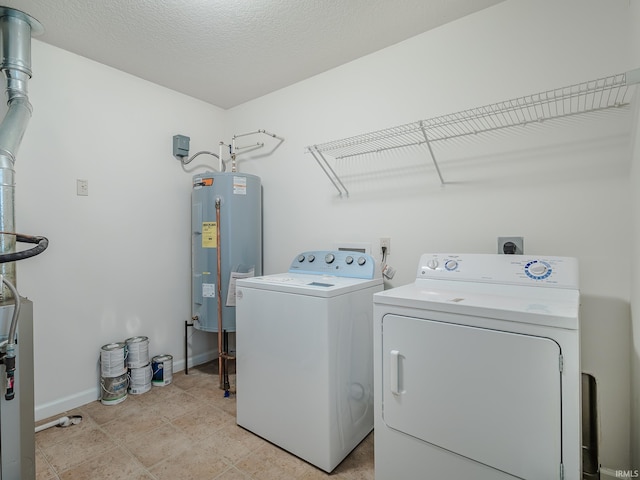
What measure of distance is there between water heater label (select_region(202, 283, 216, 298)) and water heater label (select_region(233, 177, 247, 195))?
0.78 meters

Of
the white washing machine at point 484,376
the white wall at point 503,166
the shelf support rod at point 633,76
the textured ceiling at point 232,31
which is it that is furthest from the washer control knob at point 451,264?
the textured ceiling at point 232,31

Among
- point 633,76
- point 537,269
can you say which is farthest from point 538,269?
point 633,76

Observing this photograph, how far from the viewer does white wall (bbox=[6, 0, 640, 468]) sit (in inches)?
57.2

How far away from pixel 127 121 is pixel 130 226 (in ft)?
2.69

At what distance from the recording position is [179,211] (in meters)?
2.80

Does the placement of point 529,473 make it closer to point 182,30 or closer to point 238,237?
Answer: point 238,237

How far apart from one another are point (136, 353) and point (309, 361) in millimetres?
1565

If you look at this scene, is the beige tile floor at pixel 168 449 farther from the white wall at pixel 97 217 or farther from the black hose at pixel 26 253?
the black hose at pixel 26 253

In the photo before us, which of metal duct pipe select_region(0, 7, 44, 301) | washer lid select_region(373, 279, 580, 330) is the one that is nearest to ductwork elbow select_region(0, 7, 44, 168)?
metal duct pipe select_region(0, 7, 44, 301)

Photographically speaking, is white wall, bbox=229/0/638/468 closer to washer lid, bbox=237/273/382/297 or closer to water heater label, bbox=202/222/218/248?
washer lid, bbox=237/273/382/297

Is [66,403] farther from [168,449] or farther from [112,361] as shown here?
[168,449]

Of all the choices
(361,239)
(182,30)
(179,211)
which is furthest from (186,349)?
(182,30)

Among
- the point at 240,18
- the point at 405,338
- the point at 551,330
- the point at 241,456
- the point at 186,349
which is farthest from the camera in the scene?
the point at 186,349

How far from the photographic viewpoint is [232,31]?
1.95 meters
